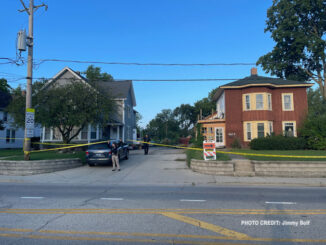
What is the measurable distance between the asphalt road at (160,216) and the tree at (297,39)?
28809 millimetres

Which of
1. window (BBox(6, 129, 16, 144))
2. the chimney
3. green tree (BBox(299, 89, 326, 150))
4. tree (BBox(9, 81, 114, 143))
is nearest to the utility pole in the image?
tree (BBox(9, 81, 114, 143))

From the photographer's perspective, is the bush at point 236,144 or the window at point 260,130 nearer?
the bush at point 236,144

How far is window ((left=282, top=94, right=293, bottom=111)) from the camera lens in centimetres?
2397

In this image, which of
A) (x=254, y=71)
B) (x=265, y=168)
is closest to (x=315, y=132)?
(x=254, y=71)

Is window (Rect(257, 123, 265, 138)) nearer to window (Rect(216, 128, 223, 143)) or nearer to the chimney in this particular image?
window (Rect(216, 128, 223, 143))

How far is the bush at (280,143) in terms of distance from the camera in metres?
21.2

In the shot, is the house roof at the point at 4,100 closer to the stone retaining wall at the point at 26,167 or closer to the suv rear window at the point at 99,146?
the stone retaining wall at the point at 26,167

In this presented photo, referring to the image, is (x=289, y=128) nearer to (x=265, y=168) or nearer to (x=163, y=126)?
(x=265, y=168)

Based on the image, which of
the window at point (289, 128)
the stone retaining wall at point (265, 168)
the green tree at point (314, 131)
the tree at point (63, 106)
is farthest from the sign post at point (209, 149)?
the window at point (289, 128)

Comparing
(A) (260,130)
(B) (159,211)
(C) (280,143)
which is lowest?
(B) (159,211)

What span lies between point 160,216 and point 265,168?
821 centimetres

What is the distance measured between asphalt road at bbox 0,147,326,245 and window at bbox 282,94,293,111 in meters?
17.4

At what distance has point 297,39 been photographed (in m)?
31.9

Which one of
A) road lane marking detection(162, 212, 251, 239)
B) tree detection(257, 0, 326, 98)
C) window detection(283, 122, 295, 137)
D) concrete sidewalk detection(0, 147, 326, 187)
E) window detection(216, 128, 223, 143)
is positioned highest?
tree detection(257, 0, 326, 98)
